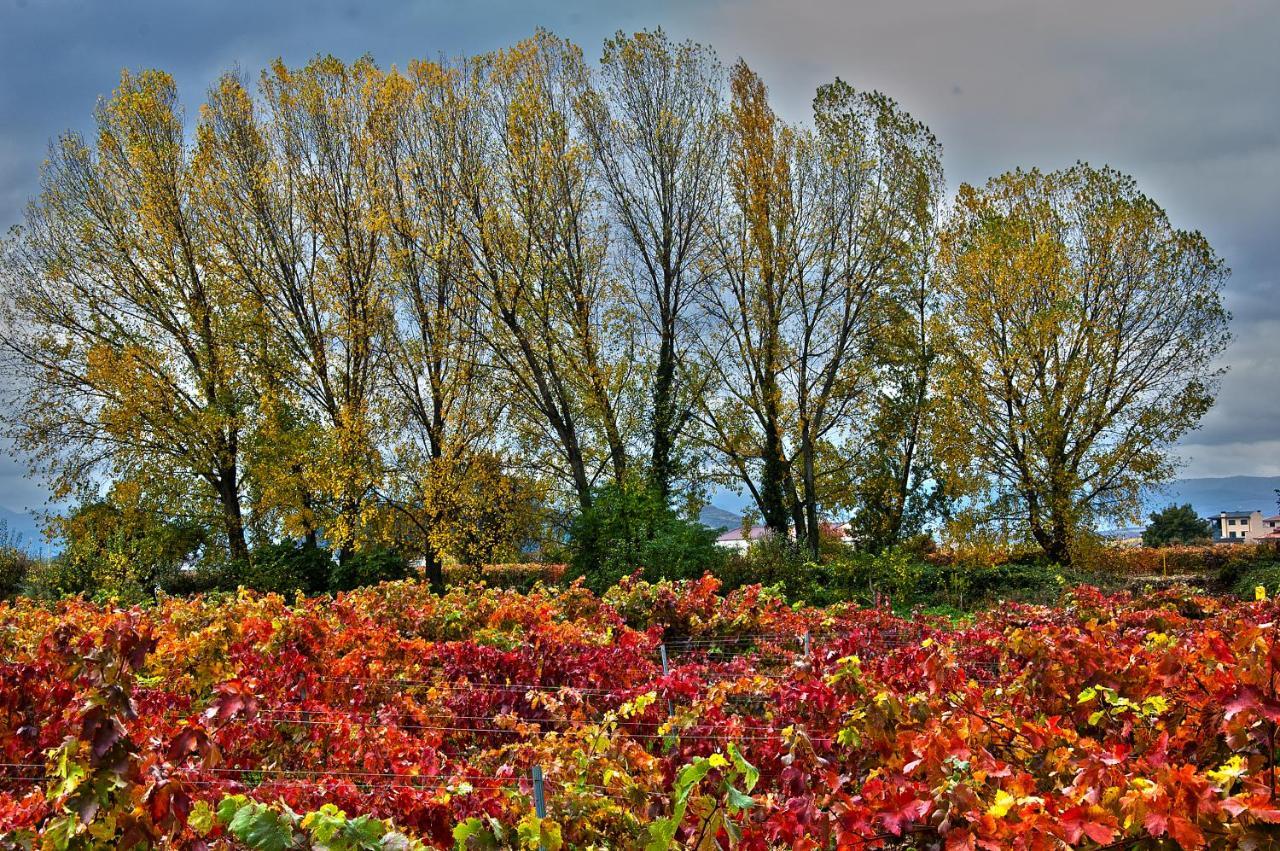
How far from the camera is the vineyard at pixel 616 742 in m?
2.35

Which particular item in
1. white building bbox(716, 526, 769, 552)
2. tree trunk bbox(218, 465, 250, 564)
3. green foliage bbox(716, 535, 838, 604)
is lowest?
green foliage bbox(716, 535, 838, 604)

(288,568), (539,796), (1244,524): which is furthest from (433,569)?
(1244,524)

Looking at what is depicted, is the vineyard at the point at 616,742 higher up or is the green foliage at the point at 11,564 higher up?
the green foliage at the point at 11,564

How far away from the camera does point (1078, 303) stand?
19.5 metres

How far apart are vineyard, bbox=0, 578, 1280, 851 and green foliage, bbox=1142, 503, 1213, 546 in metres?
32.8

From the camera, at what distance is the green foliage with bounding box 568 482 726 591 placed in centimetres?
1519

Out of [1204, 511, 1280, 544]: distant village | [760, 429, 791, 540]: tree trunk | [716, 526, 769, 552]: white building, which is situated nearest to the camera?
[716, 526, 769, 552]: white building

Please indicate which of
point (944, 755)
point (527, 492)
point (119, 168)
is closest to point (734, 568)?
point (527, 492)

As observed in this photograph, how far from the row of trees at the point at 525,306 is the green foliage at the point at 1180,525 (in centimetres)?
1870

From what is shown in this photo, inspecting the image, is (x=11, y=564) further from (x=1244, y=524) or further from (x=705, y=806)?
(x=1244, y=524)

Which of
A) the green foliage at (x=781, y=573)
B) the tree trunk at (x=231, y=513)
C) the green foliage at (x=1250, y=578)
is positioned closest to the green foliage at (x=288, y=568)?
the tree trunk at (x=231, y=513)

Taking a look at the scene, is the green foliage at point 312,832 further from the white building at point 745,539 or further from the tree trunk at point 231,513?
the tree trunk at point 231,513

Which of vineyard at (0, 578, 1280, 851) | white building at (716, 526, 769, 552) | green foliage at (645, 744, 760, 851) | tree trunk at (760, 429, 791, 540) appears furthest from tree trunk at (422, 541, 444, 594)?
green foliage at (645, 744, 760, 851)

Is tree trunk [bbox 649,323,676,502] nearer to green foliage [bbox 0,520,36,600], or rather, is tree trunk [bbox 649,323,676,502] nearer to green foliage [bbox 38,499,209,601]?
green foliage [bbox 38,499,209,601]
